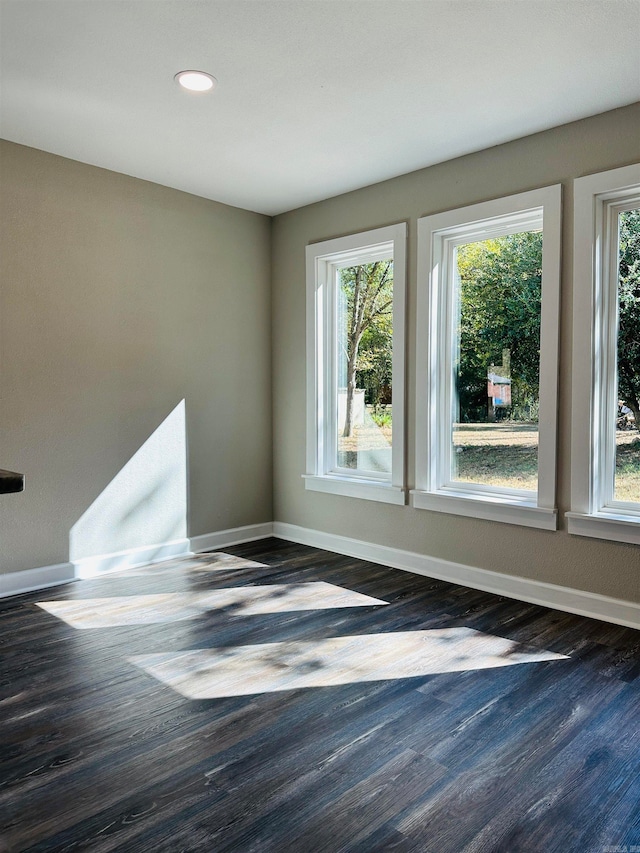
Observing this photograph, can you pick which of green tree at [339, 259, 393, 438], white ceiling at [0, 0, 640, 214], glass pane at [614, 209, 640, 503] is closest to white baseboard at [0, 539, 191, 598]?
green tree at [339, 259, 393, 438]

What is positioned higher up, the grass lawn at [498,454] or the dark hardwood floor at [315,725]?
the grass lawn at [498,454]

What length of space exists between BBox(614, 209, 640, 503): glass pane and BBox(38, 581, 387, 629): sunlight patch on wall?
1.51 meters

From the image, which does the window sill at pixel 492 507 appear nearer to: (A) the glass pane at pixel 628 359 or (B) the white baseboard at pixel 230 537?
(A) the glass pane at pixel 628 359

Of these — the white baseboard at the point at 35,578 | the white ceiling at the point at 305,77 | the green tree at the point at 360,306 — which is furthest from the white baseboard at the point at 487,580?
the white ceiling at the point at 305,77

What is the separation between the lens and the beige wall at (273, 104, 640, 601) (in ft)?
10.3

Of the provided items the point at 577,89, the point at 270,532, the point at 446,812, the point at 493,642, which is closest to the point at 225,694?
the point at 446,812

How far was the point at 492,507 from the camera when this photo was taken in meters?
3.58

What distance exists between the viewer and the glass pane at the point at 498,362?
3555mm

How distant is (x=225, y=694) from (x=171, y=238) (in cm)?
311

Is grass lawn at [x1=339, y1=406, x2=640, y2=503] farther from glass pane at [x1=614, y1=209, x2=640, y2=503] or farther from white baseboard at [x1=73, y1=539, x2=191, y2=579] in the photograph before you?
white baseboard at [x1=73, y1=539, x2=191, y2=579]

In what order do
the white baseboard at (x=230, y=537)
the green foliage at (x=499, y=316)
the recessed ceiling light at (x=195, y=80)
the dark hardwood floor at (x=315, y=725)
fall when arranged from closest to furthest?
the dark hardwood floor at (x=315, y=725), the recessed ceiling light at (x=195, y=80), the green foliage at (x=499, y=316), the white baseboard at (x=230, y=537)

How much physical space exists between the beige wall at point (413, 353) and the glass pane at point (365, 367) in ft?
0.96

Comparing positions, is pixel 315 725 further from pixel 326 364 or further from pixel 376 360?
pixel 326 364

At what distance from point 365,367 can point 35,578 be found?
8.48ft
